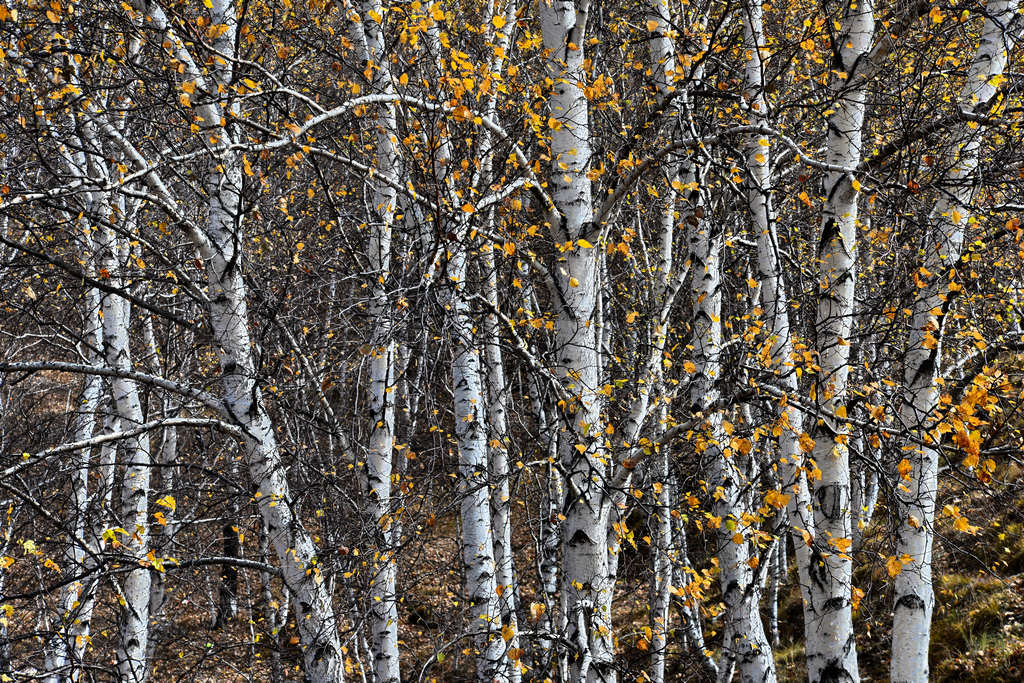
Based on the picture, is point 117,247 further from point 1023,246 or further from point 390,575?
point 1023,246

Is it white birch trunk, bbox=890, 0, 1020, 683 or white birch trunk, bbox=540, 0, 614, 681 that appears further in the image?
white birch trunk, bbox=890, 0, 1020, 683

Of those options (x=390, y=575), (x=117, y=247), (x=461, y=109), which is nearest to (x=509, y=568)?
(x=390, y=575)

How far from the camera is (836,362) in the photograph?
4129 mm

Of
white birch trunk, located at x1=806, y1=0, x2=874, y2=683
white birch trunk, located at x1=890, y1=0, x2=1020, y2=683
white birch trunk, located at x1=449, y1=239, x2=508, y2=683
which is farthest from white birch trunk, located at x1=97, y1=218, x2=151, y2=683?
white birch trunk, located at x1=890, y1=0, x2=1020, y2=683

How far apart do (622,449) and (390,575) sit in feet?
8.12

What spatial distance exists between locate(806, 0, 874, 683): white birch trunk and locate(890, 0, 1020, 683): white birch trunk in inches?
17.9

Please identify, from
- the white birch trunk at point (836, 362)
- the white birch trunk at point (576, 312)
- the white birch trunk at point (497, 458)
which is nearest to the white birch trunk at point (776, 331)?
the white birch trunk at point (836, 362)

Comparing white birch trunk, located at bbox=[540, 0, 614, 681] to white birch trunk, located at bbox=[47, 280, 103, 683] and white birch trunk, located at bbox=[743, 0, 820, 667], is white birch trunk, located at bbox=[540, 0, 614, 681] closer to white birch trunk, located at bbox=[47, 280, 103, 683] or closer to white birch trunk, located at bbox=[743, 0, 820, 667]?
white birch trunk, located at bbox=[743, 0, 820, 667]

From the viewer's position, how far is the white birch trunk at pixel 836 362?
400cm

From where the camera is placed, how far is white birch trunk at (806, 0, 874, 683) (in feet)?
13.1

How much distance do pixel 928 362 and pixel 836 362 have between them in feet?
2.67

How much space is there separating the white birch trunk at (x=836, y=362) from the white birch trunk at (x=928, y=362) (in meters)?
0.45

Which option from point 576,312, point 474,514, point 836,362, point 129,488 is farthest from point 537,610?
point 129,488

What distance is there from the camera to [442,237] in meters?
3.08
